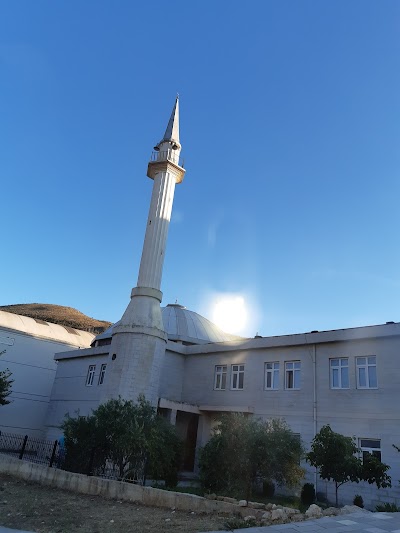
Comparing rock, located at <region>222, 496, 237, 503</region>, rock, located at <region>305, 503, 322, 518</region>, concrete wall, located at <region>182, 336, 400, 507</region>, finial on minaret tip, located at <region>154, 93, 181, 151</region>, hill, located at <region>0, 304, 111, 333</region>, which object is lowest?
rock, located at <region>222, 496, 237, 503</region>

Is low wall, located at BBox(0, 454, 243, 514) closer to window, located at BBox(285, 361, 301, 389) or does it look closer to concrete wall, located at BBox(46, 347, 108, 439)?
window, located at BBox(285, 361, 301, 389)

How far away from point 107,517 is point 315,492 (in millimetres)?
9726

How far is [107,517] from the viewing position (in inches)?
380

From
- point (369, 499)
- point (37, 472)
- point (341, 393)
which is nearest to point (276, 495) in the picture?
point (369, 499)

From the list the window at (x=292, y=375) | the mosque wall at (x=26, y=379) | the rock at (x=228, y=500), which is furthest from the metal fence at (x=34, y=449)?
the window at (x=292, y=375)

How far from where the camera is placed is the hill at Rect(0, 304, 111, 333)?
99312mm

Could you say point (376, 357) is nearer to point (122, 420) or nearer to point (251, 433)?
point (251, 433)

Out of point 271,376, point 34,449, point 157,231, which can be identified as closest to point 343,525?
point 271,376

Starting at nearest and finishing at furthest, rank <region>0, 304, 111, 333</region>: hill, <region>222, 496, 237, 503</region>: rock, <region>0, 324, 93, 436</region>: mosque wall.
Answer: <region>222, 496, 237, 503</region>: rock → <region>0, 324, 93, 436</region>: mosque wall → <region>0, 304, 111, 333</region>: hill

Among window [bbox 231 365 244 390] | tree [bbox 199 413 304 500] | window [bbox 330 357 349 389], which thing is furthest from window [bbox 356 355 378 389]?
tree [bbox 199 413 304 500]

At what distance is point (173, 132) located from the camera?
89.4 feet

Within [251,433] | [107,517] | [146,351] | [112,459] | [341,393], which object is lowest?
[107,517]

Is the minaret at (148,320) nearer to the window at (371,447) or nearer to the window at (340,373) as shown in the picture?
the window at (340,373)

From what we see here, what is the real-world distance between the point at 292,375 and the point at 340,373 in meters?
2.30
